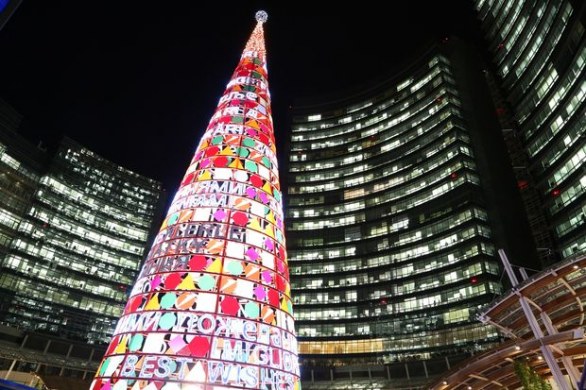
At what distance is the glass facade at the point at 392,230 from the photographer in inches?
2589

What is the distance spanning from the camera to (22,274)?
7156 centimetres

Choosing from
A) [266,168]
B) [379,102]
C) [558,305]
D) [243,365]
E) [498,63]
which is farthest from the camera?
[379,102]

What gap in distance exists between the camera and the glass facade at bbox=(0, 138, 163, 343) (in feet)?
234

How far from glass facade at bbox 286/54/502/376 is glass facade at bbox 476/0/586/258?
49.4 ft

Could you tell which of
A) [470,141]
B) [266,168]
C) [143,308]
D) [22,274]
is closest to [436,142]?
[470,141]

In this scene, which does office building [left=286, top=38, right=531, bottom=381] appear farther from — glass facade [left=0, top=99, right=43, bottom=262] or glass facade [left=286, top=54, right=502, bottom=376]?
glass facade [left=0, top=99, right=43, bottom=262]

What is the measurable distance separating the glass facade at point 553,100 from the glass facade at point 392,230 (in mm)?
15047

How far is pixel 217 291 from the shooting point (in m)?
10.2

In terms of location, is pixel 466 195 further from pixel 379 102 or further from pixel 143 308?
pixel 143 308

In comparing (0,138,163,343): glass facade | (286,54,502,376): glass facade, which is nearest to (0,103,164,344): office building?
(0,138,163,343): glass facade

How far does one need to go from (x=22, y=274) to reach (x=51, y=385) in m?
49.6

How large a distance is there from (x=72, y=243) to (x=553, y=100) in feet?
302

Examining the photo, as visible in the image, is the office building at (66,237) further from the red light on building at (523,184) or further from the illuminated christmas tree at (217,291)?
the red light on building at (523,184)

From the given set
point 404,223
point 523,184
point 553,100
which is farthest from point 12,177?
point 553,100
